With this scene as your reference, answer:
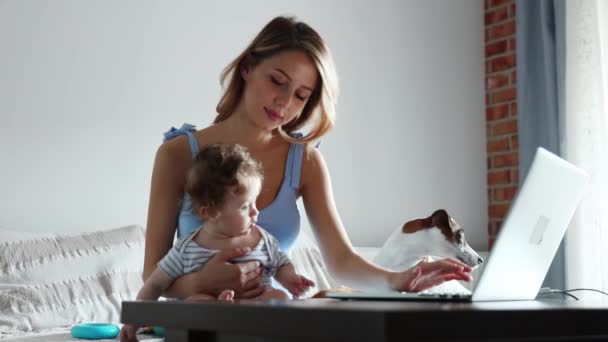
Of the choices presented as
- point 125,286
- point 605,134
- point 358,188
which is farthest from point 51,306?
point 605,134

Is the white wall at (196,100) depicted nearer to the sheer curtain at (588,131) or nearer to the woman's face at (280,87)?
the sheer curtain at (588,131)

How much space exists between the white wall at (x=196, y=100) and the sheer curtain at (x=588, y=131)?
22.7 inches

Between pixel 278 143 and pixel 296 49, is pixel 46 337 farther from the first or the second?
pixel 296 49

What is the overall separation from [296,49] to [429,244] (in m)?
0.62

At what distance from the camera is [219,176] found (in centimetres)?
154

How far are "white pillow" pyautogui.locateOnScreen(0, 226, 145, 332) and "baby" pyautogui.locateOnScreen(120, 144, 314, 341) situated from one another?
745 millimetres

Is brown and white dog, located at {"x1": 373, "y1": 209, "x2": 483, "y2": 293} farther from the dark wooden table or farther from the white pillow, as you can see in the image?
the dark wooden table

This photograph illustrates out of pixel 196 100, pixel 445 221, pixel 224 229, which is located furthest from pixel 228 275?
pixel 196 100

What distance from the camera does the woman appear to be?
1827 mm

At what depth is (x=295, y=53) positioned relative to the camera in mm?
1832

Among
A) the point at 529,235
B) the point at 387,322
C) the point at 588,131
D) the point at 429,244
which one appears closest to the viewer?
the point at 387,322

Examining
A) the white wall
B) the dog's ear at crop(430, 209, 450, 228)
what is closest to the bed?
the white wall

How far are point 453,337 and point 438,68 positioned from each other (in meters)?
3.12

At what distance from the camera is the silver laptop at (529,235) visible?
1.21m
